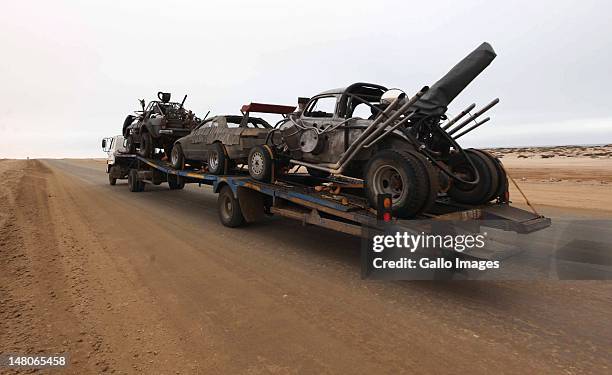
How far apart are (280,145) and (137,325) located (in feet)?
14.6

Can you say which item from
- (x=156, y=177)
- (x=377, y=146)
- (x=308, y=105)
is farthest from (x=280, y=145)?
(x=156, y=177)

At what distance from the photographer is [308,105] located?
6832 mm

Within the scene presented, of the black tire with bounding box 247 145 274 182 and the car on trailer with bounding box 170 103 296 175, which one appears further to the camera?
the car on trailer with bounding box 170 103 296 175

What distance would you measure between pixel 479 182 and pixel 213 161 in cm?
599

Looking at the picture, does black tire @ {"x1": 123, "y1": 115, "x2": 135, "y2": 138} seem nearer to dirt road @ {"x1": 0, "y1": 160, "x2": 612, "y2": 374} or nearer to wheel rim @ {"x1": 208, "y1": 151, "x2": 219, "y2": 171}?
wheel rim @ {"x1": 208, "y1": 151, "x2": 219, "y2": 171}

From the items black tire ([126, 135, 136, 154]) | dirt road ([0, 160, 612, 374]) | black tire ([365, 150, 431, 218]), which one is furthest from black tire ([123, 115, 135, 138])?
black tire ([365, 150, 431, 218])

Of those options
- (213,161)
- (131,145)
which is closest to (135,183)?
(131,145)

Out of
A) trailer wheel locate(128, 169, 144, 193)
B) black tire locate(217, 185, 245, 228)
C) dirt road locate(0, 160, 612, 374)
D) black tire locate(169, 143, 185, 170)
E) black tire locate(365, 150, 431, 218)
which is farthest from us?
trailer wheel locate(128, 169, 144, 193)

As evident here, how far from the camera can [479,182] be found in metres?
5.32

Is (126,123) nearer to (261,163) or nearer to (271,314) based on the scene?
(261,163)

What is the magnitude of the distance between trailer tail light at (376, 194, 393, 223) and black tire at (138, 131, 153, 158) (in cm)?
1115

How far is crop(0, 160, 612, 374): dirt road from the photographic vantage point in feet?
9.84

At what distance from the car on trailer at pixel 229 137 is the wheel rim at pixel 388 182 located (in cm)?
364

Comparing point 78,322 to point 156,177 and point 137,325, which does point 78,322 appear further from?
point 156,177
